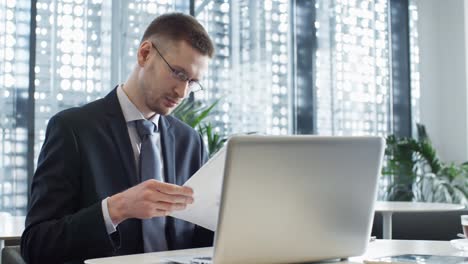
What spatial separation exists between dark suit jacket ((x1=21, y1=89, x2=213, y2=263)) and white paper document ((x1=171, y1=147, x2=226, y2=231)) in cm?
22

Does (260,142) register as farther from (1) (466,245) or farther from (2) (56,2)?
(2) (56,2)

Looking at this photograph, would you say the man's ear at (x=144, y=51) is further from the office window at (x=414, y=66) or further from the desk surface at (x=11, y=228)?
the office window at (x=414, y=66)

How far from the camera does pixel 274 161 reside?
140 centimetres

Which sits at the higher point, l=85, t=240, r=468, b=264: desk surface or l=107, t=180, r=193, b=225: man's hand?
l=107, t=180, r=193, b=225: man's hand

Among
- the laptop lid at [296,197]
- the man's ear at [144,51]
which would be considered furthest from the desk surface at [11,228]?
the laptop lid at [296,197]

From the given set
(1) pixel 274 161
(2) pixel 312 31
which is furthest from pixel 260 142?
(2) pixel 312 31

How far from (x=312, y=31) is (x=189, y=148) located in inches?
178

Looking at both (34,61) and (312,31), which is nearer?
(34,61)

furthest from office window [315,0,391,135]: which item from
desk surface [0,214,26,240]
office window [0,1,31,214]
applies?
desk surface [0,214,26,240]

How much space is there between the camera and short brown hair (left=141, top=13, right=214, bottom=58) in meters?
2.06

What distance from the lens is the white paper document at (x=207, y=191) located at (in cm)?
141

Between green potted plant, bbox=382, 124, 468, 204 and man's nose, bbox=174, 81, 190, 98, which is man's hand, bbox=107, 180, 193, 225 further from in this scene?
green potted plant, bbox=382, 124, 468, 204

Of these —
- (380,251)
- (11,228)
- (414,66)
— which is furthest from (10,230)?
(414,66)

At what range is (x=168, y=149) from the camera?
2111 mm
